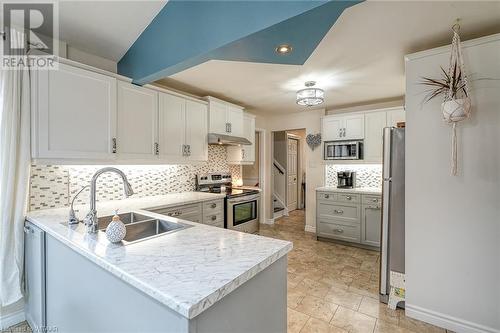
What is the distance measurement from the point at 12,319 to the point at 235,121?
3349 millimetres

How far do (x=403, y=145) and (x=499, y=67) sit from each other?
818 millimetres

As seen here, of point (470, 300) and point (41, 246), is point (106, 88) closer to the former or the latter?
point (41, 246)

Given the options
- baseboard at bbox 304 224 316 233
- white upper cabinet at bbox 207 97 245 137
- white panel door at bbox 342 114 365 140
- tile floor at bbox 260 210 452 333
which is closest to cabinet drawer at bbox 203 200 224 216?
white upper cabinet at bbox 207 97 245 137

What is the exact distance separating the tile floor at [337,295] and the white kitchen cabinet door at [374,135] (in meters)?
1.52

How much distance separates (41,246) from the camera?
66.5 inches

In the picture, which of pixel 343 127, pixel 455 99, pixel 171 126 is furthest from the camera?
pixel 343 127

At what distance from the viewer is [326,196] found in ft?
13.3

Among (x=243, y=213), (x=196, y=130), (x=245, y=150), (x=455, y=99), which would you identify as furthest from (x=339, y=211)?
(x=196, y=130)

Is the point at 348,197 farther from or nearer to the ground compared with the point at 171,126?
nearer to the ground

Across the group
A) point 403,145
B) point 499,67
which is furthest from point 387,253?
point 499,67

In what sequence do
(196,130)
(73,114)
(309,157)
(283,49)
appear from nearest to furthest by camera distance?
1. (283,49)
2. (73,114)
3. (196,130)
4. (309,157)

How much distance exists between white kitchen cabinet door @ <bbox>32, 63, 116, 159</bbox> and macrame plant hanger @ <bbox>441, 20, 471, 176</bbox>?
2.93 metres

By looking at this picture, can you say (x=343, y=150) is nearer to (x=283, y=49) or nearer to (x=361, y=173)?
(x=361, y=173)

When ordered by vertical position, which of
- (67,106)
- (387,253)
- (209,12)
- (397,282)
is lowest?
(397,282)
